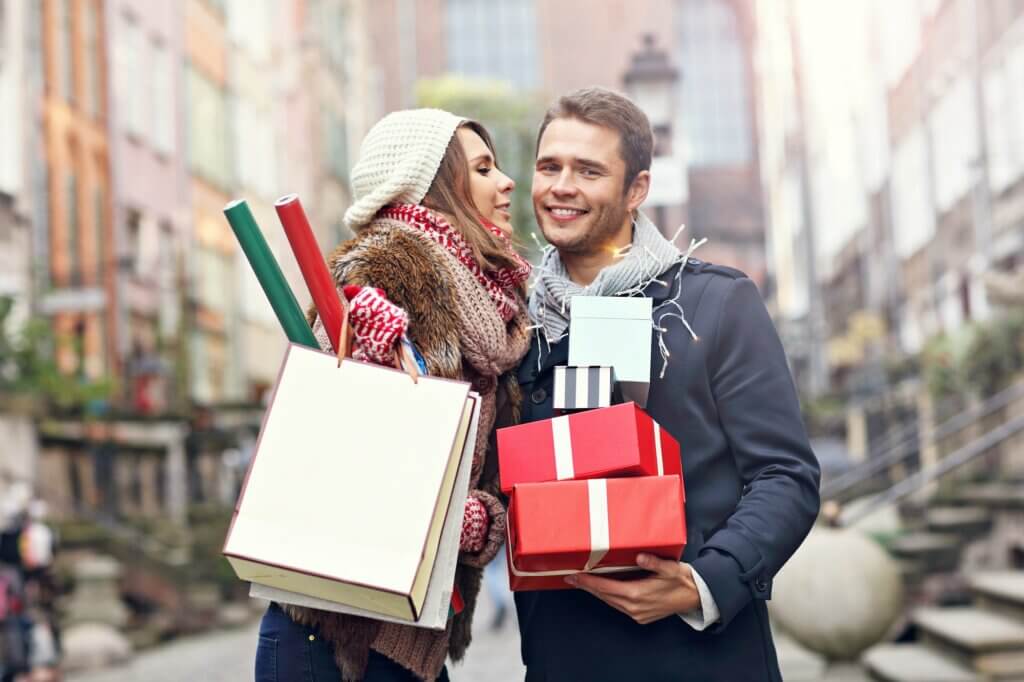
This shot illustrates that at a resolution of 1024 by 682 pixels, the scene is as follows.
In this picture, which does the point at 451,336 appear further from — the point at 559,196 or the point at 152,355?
the point at 152,355

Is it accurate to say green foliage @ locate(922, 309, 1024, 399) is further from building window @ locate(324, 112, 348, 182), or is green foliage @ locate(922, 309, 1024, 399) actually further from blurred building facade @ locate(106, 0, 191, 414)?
building window @ locate(324, 112, 348, 182)

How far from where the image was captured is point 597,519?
Answer: 3.01m

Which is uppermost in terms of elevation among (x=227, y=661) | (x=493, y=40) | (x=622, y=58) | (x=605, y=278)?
(x=493, y=40)

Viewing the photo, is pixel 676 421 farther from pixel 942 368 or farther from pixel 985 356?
pixel 942 368

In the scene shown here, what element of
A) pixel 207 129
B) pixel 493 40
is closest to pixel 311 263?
pixel 207 129

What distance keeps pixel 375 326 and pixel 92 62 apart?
25.4 meters

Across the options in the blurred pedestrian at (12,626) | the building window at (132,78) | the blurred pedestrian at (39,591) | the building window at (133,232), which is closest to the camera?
the blurred pedestrian at (12,626)

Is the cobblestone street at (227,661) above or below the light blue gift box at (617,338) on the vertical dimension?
below

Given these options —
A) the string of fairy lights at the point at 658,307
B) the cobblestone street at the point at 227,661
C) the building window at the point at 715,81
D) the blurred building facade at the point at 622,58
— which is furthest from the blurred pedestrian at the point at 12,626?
the building window at the point at 715,81

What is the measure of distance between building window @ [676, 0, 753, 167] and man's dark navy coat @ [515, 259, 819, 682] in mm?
53924

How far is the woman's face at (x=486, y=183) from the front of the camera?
357 centimetres

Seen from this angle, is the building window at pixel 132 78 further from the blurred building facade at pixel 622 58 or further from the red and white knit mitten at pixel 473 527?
the red and white knit mitten at pixel 473 527

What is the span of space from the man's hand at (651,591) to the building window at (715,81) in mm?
54247

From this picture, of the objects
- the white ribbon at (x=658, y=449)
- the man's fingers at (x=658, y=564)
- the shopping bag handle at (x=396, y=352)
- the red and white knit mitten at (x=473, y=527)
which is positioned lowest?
the man's fingers at (x=658, y=564)
